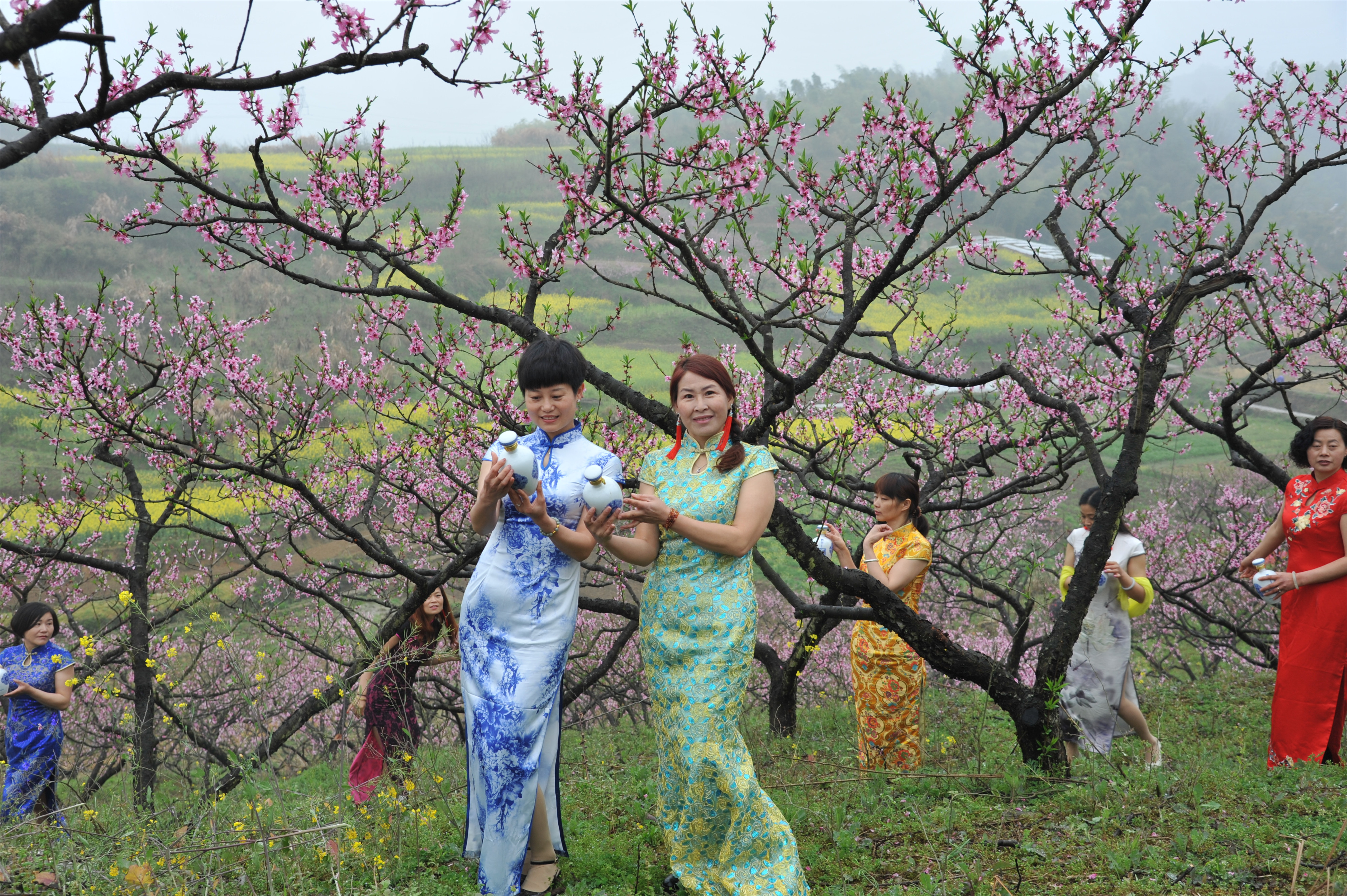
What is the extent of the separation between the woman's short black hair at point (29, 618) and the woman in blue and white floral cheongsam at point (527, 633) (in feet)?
10.8

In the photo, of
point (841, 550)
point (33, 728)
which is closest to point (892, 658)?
point (841, 550)

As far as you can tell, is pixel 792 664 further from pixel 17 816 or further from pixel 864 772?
pixel 17 816

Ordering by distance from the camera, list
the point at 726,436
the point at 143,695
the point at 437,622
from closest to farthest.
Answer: the point at 726,436 < the point at 437,622 < the point at 143,695

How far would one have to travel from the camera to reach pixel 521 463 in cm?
266

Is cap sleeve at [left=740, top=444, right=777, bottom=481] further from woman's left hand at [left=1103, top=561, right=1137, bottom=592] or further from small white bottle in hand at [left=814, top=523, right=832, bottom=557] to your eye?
woman's left hand at [left=1103, top=561, right=1137, bottom=592]

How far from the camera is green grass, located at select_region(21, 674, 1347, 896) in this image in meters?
2.77

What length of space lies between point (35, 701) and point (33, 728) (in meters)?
0.14

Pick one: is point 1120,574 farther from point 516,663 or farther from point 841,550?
point 516,663

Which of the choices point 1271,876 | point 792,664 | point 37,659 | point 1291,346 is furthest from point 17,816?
point 1291,346

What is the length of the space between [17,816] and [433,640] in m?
1.81

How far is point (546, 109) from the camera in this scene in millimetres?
4219

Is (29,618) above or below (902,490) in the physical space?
below

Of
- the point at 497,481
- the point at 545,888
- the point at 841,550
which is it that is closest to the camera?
the point at 497,481

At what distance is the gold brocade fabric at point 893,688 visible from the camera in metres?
4.31
